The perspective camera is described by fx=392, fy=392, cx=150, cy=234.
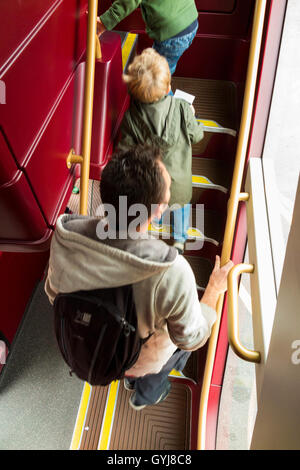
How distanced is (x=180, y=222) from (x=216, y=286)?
2.32 feet

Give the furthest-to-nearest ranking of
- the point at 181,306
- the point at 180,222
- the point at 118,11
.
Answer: the point at 180,222
the point at 118,11
the point at 181,306

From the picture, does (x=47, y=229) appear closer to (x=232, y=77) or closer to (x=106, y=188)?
(x=106, y=188)

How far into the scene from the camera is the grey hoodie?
1.19 metres

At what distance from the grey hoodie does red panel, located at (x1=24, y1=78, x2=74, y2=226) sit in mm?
552

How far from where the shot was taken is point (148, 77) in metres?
1.96

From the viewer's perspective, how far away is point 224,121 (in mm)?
2797

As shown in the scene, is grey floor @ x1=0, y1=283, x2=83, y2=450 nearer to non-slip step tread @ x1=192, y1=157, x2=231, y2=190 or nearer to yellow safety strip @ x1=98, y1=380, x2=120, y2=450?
yellow safety strip @ x1=98, y1=380, x2=120, y2=450

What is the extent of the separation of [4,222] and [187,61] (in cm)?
212

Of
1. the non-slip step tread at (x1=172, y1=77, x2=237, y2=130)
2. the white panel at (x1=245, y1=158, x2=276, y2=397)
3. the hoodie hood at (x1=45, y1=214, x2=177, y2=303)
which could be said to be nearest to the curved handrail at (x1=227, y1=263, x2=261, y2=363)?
the white panel at (x1=245, y1=158, x2=276, y2=397)

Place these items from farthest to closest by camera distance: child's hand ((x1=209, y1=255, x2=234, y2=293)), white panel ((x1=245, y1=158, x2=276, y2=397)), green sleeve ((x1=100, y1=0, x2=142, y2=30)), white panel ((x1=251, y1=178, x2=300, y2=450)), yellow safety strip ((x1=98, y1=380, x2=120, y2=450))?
1. yellow safety strip ((x1=98, y1=380, x2=120, y2=450))
2. green sleeve ((x1=100, y1=0, x2=142, y2=30))
3. child's hand ((x1=209, y1=255, x2=234, y2=293))
4. white panel ((x1=245, y1=158, x2=276, y2=397))
5. white panel ((x1=251, y1=178, x2=300, y2=450))

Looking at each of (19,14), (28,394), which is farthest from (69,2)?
(28,394)

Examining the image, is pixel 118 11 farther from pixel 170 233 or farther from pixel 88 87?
pixel 170 233

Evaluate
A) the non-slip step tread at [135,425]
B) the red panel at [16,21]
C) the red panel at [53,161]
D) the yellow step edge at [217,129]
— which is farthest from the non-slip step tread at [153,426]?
the red panel at [16,21]

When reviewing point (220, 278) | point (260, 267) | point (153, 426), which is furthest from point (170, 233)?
point (153, 426)
